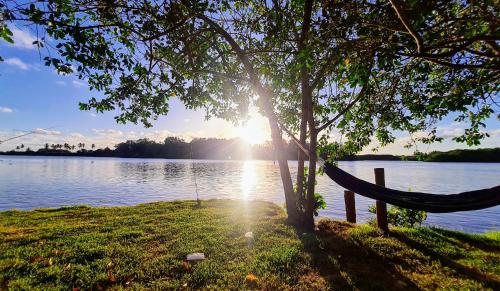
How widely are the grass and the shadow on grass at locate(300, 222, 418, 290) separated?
2 centimetres

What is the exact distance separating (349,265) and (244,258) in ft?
7.15

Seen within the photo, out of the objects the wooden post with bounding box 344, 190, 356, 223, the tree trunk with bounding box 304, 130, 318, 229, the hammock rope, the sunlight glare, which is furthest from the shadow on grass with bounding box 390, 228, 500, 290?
the sunlight glare

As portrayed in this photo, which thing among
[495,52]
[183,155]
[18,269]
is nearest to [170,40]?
[18,269]

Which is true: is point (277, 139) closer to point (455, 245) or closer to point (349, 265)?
point (349, 265)

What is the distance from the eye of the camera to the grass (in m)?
5.28

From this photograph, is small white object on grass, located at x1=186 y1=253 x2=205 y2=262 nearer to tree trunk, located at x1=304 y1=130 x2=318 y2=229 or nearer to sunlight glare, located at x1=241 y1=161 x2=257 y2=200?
tree trunk, located at x1=304 y1=130 x2=318 y2=229

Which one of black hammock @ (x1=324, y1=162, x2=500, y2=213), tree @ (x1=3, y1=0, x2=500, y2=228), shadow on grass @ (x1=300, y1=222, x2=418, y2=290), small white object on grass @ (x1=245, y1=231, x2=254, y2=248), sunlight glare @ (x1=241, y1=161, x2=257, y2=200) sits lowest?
sunlight glare @ (x1=241, y1=161, x2=257, y2=200)

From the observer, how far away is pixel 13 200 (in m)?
22.7

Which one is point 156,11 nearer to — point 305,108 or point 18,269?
point 305,108

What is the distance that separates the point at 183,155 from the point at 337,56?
494 feet

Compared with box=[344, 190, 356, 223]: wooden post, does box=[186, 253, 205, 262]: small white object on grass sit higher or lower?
lower

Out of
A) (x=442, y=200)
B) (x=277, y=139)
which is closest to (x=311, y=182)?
(x=277, y=139)

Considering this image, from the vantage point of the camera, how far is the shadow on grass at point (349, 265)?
5188 millimetres

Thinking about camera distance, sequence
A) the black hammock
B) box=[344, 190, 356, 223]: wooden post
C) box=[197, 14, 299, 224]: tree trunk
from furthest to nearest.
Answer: box=[344, 190, 356, 223]: wooden post < box=[197, 14, 299, 224]: tree trunk < the black hammock
